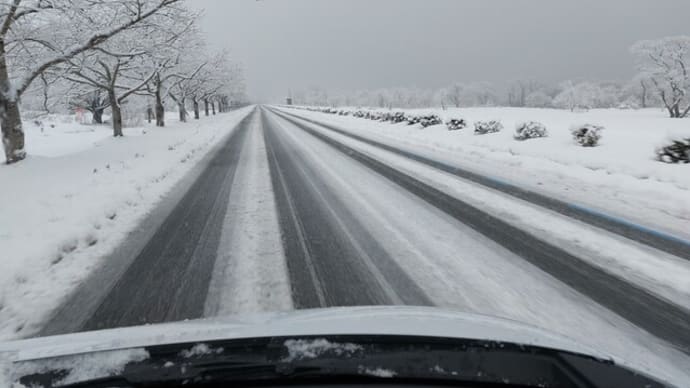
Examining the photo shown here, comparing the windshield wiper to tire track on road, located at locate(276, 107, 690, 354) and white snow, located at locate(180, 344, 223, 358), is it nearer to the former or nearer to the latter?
white snow, located at locate(180, 344, 223, 358)

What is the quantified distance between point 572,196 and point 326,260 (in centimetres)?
468

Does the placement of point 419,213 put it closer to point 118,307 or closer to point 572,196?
point 572,196

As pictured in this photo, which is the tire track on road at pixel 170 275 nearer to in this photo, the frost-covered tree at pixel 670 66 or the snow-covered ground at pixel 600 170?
the snow-covered ground at pixel 600 170

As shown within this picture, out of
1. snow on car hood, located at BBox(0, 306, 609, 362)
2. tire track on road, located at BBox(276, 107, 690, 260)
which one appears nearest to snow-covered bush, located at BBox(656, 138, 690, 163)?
tire track on road, located at BBox(276, 107, 690, 260)

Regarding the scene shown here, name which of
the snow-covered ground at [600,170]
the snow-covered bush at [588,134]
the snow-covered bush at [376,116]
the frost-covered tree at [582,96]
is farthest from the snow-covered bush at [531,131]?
the frost-covered tree at [582,96]

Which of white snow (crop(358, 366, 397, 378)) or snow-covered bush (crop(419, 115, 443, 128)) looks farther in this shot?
snow-covered bush (crop(419, 115, 443, 128))

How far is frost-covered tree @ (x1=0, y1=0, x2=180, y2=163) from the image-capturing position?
10.1m

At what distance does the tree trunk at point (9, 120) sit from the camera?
33.9 feet

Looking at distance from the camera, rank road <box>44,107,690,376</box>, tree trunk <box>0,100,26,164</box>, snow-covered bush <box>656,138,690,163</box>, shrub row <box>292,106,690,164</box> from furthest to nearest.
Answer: tree trunk <box>0,100,26,164</box> → shrub row <box>292,106,690,164</box> → snow-covered bush <box>656,138,690,163</box> → road <box>44,107,690,376</box>

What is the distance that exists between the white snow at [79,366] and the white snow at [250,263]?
57.8 inches

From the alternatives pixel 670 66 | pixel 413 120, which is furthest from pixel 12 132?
pixel 670 66

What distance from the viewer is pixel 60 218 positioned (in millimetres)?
5176

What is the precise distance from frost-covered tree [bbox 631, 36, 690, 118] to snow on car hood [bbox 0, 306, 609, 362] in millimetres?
63536

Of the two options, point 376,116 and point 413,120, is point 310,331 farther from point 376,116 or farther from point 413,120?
point 376,116
